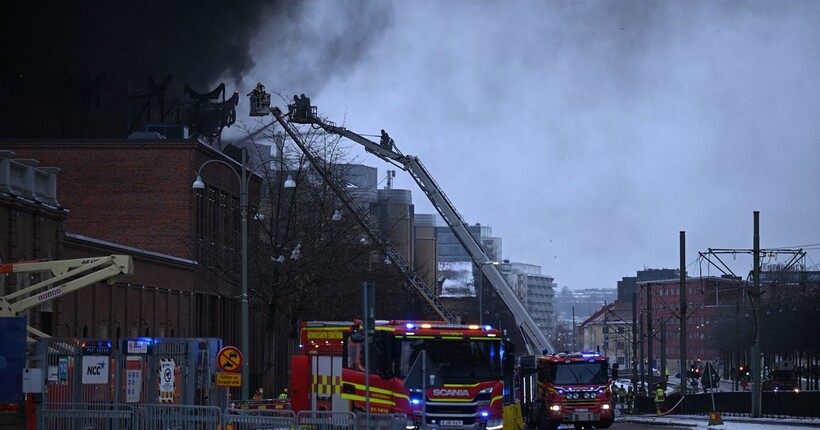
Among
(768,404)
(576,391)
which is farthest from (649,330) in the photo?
(576,391)

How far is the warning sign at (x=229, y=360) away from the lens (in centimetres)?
2883

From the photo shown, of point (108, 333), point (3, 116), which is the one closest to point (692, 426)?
point (108, 333)

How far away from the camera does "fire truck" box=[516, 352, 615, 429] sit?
43656 millimetres

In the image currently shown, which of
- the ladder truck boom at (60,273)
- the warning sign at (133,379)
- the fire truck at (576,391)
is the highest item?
the ladder truck boom at (60,273)

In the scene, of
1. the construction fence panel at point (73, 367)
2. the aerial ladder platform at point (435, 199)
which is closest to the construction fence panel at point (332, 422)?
the construction fence panel at point (73, 367)

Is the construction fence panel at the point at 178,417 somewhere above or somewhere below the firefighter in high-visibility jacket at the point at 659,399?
above

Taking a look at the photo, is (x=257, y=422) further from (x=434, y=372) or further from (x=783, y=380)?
(x=783, y=380)

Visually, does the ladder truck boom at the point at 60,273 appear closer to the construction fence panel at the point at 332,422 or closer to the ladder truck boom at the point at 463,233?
the construction fence panel at the point at 332,422

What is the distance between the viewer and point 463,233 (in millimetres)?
51719

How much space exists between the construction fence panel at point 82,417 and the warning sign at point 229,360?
2.32 meters

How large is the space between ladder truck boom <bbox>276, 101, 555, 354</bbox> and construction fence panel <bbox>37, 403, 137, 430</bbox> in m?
23.6

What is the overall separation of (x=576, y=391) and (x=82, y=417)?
67.5 feet

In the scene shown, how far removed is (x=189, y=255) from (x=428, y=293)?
10.7 metres

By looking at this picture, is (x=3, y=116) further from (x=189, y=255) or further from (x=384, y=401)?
(x=384, y=401)
